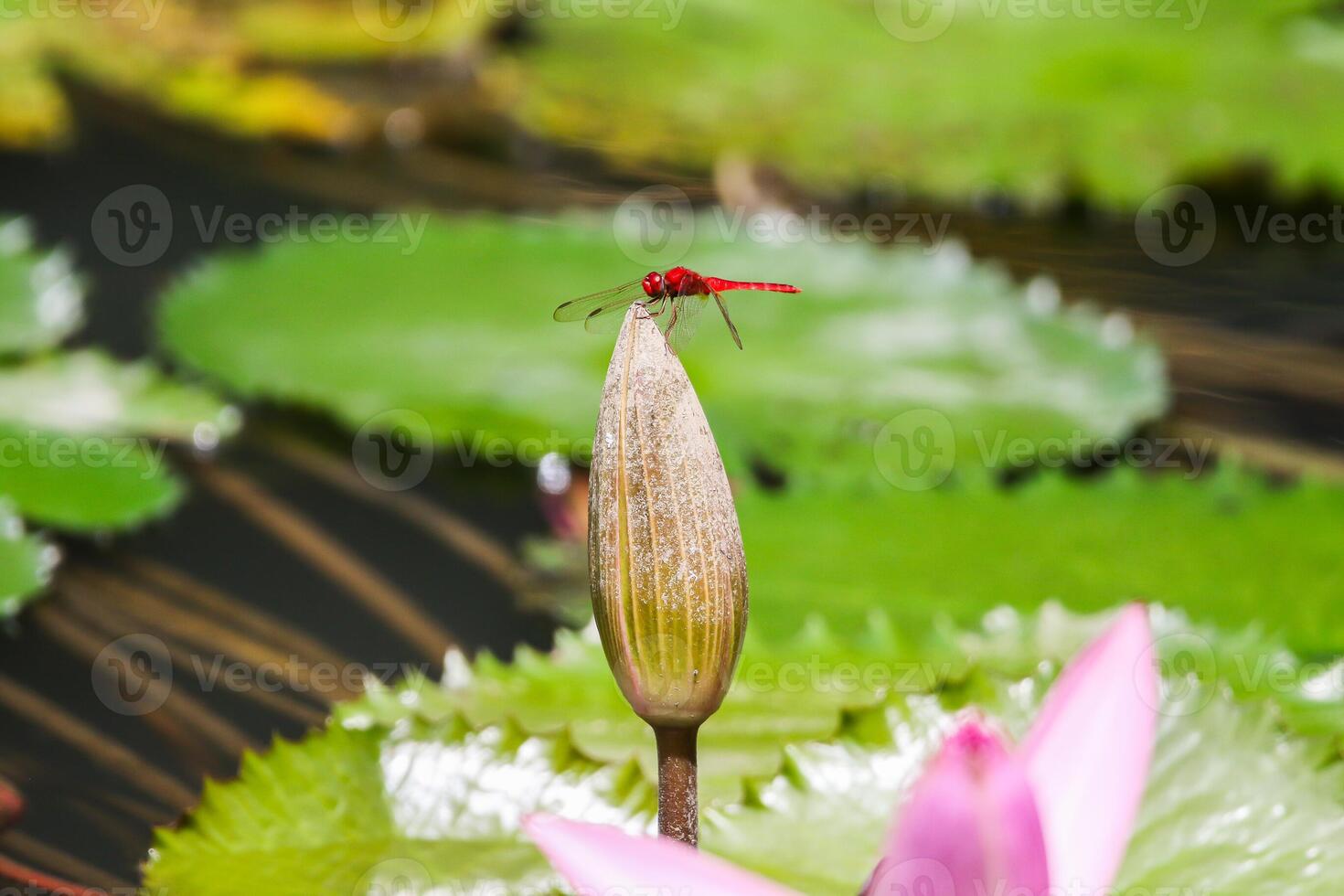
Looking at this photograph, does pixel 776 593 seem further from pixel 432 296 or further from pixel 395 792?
pixel 432 296

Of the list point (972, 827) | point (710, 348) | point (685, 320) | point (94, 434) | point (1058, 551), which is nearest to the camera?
point (972, 827)

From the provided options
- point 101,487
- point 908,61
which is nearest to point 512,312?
point 101,487

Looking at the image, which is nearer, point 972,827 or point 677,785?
point 972,827

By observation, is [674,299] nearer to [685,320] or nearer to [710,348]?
[685,320]

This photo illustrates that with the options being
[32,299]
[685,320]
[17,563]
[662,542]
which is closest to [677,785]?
[662,542]

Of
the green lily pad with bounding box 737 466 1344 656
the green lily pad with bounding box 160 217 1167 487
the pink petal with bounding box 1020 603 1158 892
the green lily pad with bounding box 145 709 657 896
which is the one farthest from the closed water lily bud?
the green lily pad with bounding box 160 217 1167 487

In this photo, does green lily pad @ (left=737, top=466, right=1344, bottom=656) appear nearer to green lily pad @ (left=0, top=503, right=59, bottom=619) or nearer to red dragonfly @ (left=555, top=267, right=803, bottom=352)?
red dragonfly @ (left=555, top=267, right=803, bottom=352)
